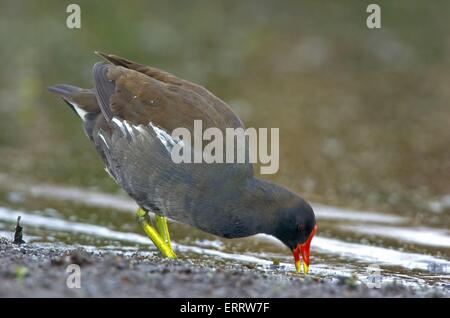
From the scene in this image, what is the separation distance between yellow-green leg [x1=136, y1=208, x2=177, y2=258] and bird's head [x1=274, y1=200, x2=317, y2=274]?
1.01m

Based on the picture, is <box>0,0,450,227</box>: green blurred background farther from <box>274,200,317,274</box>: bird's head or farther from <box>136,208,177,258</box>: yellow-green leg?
<box>274,200,317,274</box>: bird's head

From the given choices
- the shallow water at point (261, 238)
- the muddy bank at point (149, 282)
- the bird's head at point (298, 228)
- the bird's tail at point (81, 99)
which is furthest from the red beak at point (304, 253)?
the bird's tail at point (81, 99)

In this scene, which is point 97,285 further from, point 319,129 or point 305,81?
point 305,81

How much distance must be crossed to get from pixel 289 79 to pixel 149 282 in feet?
35.2

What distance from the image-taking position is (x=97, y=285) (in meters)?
5.20

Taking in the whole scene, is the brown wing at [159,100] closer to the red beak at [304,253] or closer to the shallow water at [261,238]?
the red beak at [304,253]

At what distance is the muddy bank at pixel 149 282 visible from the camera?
508cm

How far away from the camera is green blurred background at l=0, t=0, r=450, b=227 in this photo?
10844 mm

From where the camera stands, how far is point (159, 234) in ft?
25.0

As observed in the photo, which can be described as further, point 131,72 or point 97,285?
point 131,72

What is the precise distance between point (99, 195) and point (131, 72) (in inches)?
105

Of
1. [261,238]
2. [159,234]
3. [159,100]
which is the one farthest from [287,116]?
[159,100]
